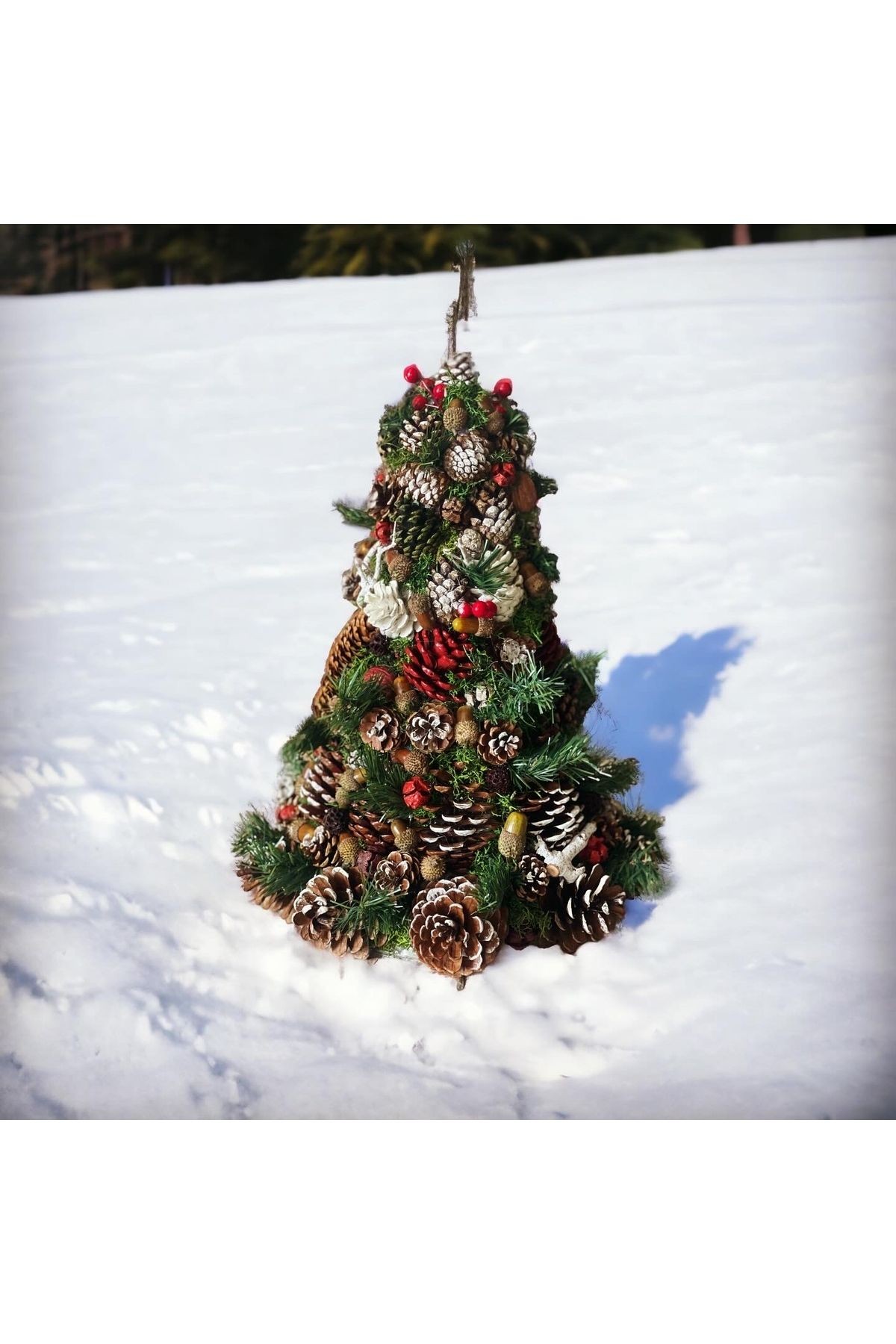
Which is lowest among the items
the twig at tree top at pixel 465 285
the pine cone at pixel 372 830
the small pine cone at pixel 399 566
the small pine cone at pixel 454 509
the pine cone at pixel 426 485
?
the pine cone at pixel 372 830

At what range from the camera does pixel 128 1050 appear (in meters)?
1.61

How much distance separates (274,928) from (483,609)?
48 cm

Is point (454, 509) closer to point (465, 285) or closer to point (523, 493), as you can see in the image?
point (523, 493)

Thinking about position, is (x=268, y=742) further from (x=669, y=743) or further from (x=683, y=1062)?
(x=683, y=1062)

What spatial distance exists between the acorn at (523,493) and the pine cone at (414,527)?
0.30 feet

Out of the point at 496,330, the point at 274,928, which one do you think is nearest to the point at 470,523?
the point at 496,330

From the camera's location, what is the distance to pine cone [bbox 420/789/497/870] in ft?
5.05

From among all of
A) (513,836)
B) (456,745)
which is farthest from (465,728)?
(513,836)

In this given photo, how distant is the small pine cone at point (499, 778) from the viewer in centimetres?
152

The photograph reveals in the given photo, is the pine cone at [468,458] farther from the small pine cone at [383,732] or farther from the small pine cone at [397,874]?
the small pine cone at [397,874]

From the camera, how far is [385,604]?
59.4 inches

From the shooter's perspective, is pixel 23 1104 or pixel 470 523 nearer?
pixel 470 523

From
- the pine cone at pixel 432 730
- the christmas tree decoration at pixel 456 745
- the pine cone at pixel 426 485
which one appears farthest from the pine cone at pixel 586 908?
the pine cone at pixel 426 485

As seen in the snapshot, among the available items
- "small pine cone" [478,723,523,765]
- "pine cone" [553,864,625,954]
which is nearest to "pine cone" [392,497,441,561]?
"small pine cone" [478,723,523,765]
